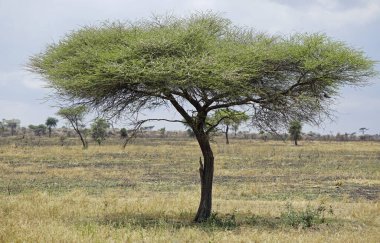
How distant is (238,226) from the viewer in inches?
565

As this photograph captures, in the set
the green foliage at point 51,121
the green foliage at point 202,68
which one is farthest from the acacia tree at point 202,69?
the green foliage at point 51,121

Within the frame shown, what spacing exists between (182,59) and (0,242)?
255 inches

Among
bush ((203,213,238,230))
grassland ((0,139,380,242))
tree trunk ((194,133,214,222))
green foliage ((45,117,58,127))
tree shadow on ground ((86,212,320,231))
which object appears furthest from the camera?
green foliage ((45,117,58,127))

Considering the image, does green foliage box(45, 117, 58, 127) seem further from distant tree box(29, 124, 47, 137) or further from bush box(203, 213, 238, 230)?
bush box(203, 213, 238, 230)

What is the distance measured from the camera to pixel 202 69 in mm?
13008

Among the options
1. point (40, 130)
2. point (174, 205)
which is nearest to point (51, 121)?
point (40, 130)

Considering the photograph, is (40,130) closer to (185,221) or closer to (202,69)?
(185,221)

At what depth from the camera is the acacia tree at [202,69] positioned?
43.8 feet

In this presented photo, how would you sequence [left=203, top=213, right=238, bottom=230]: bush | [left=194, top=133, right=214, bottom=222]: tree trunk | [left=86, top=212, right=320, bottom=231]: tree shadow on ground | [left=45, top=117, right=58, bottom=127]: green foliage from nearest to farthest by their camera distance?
[left=86, top=212, right=320, bottom=231]: tree shadow on ground < [left=203, top=213, right=238, bottom=230]: bush < [left=194, top=133, right=214, bottom=222]: tree trunk < [left=45, top=117, right=58, bottom=127]: green foliage

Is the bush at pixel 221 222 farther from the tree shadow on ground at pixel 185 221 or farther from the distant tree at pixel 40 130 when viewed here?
the distant tree at pixel 40 130

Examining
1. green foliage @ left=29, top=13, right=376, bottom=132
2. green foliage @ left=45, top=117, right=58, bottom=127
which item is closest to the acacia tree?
green foliage @ left=29, top=13, right=376, bottom=132

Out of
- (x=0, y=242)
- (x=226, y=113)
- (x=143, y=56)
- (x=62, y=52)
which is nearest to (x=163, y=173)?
(x=226, y=113)

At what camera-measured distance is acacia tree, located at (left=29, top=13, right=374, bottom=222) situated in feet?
43.8

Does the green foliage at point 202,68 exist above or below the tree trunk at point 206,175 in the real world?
above
